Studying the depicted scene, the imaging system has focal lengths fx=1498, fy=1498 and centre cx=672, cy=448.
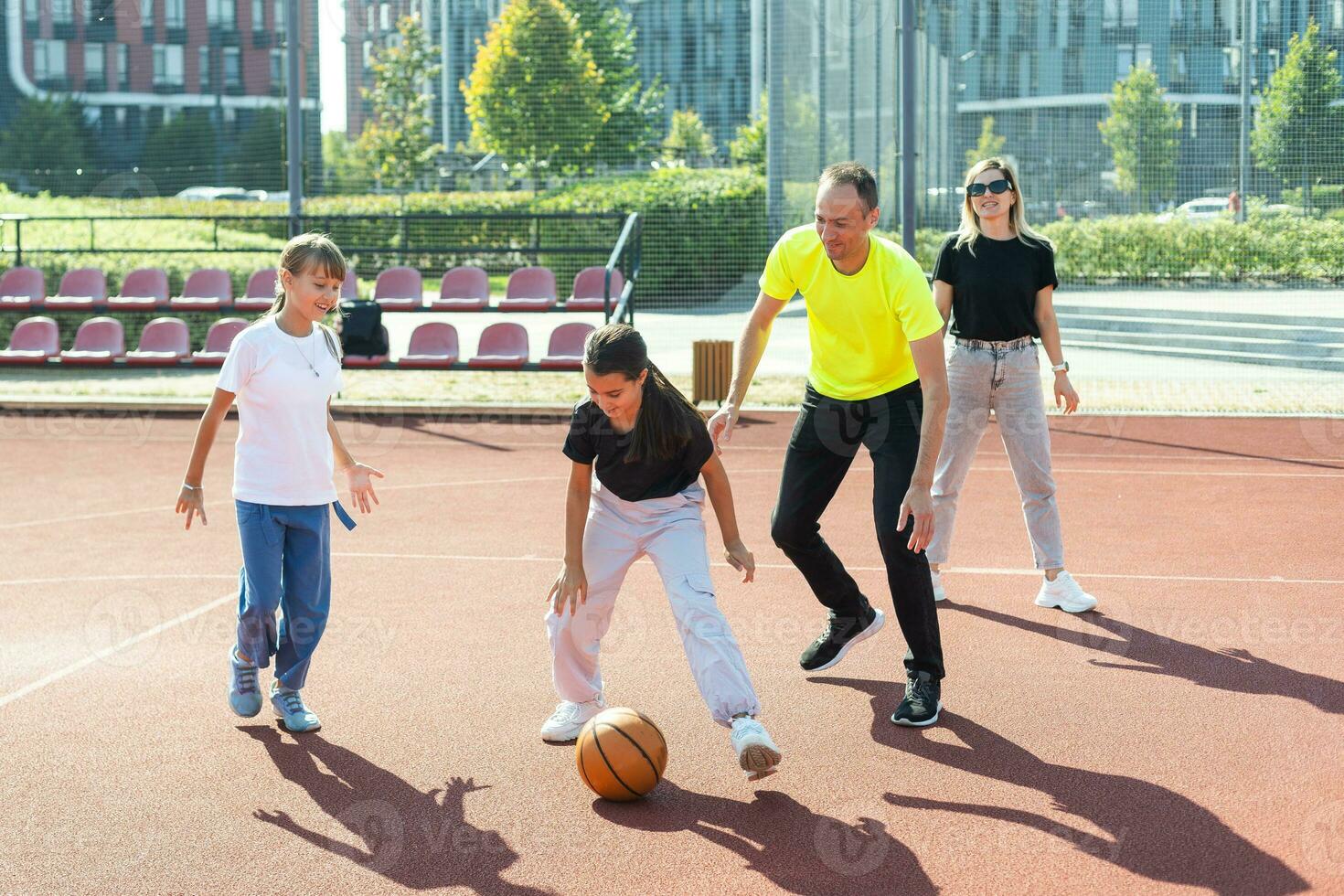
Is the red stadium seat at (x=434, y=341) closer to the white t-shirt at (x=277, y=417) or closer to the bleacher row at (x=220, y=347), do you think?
the bleacher row at (x=220, y=347)

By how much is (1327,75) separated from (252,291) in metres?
12.2

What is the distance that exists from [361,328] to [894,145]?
8799 mm

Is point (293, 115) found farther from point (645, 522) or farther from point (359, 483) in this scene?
point (645, 522)

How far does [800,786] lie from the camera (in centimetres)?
475

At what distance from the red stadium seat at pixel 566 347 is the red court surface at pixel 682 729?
562 centimetres

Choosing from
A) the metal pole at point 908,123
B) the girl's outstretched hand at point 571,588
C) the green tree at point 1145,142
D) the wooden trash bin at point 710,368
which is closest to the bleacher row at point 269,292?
the wooden trash bin at point 710,368

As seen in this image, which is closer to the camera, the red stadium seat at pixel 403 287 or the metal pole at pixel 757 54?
the red stadium seat at pixel 403 287

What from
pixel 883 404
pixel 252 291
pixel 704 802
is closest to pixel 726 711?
pixel 704 802

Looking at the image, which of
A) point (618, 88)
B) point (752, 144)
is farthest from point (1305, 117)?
point (752, 144)

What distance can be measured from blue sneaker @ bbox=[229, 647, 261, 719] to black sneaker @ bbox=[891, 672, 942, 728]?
2289 millimetres

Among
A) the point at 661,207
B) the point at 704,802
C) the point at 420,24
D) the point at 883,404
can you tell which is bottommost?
the point at 704,802

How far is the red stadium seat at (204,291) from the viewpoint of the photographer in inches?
666

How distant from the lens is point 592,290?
16391 mm

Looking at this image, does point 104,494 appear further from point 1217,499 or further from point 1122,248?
point 1122,248
